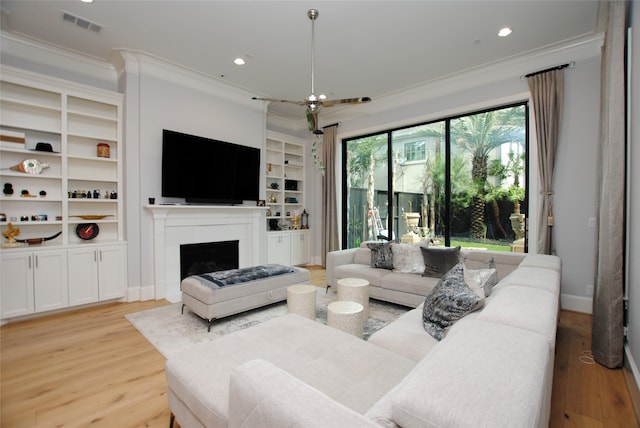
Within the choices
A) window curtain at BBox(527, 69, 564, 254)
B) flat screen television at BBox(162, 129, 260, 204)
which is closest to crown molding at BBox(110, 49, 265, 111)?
flat screen television at BBox(162, 129, 260, 204)

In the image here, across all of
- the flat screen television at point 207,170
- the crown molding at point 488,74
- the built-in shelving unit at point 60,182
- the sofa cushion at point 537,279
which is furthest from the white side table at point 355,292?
the crown molding at point 488,74

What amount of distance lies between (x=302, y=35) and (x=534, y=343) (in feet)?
11.8

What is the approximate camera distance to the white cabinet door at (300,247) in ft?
20.1

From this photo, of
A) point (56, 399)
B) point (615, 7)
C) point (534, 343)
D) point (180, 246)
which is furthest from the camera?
point (180, 246)

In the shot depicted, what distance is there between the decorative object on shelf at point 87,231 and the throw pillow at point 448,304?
13.4 ft

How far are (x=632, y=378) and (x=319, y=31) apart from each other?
4.09 metres

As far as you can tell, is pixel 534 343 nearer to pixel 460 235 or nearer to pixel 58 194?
pixel 460 235

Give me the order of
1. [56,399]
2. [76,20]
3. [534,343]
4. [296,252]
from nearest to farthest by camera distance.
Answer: [534,343], [56,399], [76,20], [296,252]

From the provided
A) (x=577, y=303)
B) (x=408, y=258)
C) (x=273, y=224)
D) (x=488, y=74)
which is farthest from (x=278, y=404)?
(x=273, y=224)

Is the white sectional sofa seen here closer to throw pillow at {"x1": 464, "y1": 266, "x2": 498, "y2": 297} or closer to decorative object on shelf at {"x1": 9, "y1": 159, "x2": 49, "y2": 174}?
throw pillow at {"x1": 464, "y1": 266, "x2": 498, "y2": 297}

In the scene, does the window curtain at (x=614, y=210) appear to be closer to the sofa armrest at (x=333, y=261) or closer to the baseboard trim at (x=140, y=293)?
the sofa armrest at (x=333, y=261)

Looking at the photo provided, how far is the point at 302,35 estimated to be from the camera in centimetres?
338

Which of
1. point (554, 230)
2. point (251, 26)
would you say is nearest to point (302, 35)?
point (251, 26)

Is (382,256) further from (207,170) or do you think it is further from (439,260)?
(207,170)
